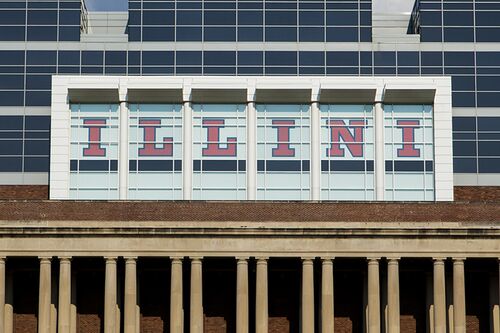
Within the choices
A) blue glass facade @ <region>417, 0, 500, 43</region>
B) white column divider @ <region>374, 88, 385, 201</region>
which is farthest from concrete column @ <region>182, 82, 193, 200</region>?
blue glass facade @ <region>417, 0, 500, 43</region>

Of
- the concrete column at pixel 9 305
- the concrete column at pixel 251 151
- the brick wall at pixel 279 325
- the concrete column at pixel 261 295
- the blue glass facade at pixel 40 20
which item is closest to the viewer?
the concrete column at pixel 261 295

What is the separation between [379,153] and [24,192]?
24358mm

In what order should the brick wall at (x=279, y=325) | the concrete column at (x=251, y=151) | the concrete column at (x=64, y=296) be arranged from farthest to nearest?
1. the concrete column at (x=251, y=151)
2. the brick wall at (x=279, y=325)
3. the concrete column at (x=64, y=296)

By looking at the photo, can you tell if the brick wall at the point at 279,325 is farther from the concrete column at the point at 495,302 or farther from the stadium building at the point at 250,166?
the concrete column at the point at 495,302

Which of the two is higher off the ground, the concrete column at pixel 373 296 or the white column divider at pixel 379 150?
the white column divider at pixel 379 150

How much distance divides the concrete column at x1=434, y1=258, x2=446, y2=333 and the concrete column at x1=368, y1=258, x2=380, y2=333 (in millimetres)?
3432

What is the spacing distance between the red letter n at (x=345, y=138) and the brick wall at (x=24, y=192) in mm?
19734

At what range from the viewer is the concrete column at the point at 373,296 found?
87938mm

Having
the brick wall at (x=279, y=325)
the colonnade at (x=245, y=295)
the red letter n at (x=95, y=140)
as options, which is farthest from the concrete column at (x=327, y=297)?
the red letter n at (x=95, y=140)

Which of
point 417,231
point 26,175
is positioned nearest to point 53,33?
point 26,175

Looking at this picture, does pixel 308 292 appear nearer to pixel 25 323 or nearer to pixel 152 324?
pixel 152 324

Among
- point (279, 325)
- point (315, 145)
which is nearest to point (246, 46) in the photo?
point (315, 145)

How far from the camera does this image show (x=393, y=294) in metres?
88.6

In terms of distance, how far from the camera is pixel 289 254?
88.8 meters
